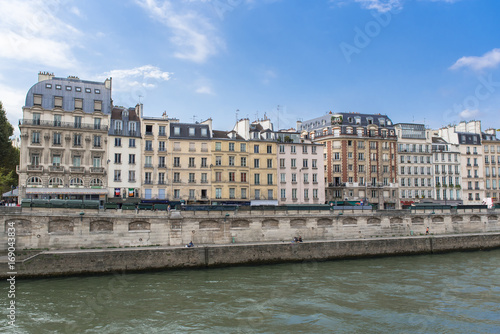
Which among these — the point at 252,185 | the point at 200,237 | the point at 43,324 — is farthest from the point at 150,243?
the point at 252,185

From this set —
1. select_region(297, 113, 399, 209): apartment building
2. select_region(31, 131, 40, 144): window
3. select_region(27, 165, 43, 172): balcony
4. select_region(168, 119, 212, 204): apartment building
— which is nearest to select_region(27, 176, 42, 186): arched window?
select_region(27, 165, 43, 172): balcony

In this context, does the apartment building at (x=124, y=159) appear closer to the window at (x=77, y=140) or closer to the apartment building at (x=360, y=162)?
the window at (x=77, y=140)

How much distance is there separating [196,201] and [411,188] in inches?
1404

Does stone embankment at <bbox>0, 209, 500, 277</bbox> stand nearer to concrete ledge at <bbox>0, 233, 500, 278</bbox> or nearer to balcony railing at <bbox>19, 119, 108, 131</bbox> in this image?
concrete ledge at <bbox>0, 233, 500, 278</bbox>

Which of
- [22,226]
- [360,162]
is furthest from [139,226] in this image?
[360,162]

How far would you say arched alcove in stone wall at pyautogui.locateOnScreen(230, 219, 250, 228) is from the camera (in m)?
34.5

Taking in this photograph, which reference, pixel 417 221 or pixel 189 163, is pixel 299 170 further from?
pixel 417 221

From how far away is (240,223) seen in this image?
1364 inches

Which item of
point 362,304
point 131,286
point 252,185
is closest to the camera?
point 362,304

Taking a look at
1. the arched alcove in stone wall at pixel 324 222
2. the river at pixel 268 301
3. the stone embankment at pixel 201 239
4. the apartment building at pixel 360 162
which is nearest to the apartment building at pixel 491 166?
the apartment building at pixel 360 162

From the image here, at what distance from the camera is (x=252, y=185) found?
49438 millimetres

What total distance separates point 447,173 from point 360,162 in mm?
16308

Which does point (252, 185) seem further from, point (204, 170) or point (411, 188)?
point (411, 188)

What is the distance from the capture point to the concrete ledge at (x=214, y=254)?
2633cm
